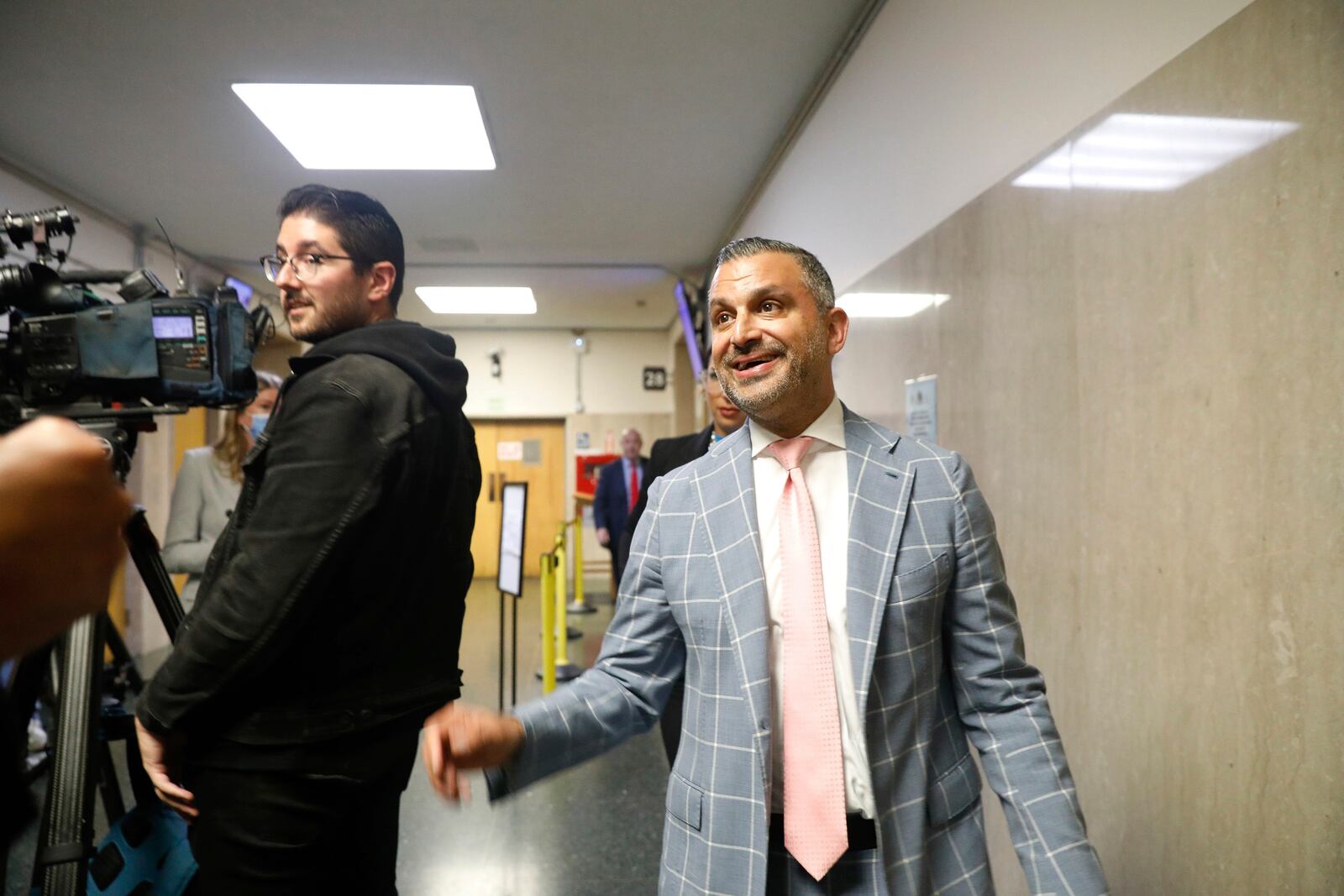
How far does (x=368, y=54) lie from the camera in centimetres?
305

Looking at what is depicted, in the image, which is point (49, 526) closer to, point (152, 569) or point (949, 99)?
point (152, 569)

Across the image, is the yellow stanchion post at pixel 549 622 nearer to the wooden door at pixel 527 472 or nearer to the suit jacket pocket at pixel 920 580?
the suit jacket pocket at pixel 920 580

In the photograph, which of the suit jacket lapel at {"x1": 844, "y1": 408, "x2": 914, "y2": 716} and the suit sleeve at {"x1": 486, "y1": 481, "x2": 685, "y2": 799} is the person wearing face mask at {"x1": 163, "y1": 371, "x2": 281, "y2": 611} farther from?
the suit jacket lapel at {"x1": 844, "y1": 408, "x2": 914, "y2": 716}

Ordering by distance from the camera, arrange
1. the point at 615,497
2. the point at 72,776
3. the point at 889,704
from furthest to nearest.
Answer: the point at 615,497 → the point at 72,776 → the point at 889,704

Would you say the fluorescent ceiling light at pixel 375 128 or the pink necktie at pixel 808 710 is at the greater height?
the fluorescent ceiling light at pixel 375 128

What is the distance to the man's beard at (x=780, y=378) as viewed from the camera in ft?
3.55

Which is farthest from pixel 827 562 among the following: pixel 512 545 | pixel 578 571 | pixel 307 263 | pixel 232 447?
pixel 578 571

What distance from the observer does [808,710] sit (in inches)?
38.7

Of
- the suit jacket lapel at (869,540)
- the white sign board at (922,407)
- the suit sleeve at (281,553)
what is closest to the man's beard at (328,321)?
the suit sleeve at (281,553)

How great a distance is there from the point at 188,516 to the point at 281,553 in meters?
1.70

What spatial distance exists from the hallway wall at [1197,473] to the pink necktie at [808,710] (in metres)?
0.68

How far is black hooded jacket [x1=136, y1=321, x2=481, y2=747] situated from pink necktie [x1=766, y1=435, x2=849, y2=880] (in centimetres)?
66

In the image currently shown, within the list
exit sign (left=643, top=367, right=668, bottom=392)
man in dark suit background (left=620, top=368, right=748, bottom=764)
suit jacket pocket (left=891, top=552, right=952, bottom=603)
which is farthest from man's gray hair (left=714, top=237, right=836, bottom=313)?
exit sign (left=643, top=367, right=668, bottom=392)

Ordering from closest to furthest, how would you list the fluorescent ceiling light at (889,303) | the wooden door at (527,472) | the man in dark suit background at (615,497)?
the fluorescent ceiling light at (889,303) → the man in dark suit background at (615,497) → the wooden door at (527,472)
